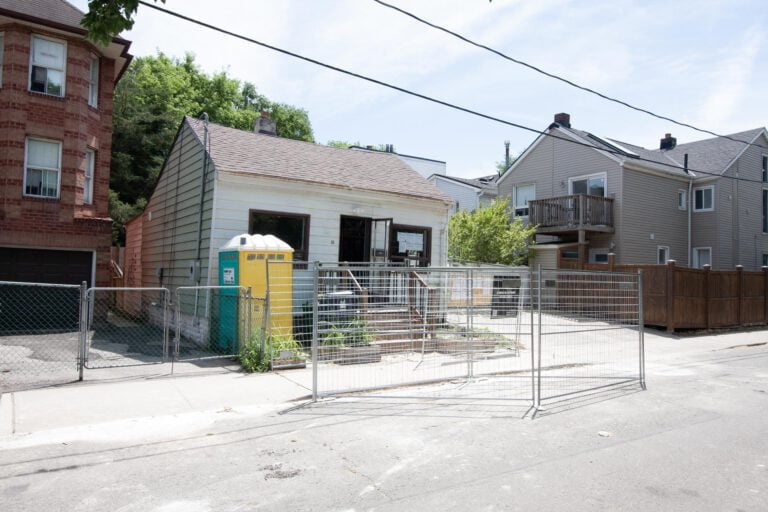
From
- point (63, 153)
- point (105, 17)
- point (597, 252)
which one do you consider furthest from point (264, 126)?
point (597, 252)

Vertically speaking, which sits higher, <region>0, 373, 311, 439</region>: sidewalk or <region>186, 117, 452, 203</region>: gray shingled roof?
<region>186, 117, 452, 203</region>: gray shingled roof

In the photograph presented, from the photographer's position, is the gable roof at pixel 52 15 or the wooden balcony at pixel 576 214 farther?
the wooden balcony at pixel 576 214

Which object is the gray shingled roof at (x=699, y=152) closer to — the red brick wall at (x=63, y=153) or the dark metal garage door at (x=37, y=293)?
the red brick wall at (x=63, y=153)

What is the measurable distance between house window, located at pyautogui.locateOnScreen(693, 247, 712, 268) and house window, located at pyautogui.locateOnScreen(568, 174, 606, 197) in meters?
6.26

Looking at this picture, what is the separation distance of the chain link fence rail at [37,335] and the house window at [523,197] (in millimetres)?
20008

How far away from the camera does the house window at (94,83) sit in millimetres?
16578

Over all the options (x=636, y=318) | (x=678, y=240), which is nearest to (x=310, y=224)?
(x=636, y=318)

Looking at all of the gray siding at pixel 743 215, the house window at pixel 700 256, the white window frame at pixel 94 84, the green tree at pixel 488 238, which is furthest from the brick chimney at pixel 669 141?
the white window frame at pixel 94 84

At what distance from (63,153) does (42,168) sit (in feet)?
Result: 2.30

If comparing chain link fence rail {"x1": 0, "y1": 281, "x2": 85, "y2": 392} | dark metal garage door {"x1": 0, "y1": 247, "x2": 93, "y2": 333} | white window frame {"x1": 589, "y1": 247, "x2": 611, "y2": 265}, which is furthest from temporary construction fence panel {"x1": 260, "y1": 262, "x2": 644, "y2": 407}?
white window frame {"x1": 589, "y1": 247, "x2": 611, "y2": 265}

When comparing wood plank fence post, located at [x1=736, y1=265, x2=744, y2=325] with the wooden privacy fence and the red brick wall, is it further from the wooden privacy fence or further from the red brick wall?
the red brick wall

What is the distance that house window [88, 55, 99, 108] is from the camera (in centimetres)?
Answer: 1658

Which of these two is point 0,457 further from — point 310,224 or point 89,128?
point 89,128

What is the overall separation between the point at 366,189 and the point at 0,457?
991cm
